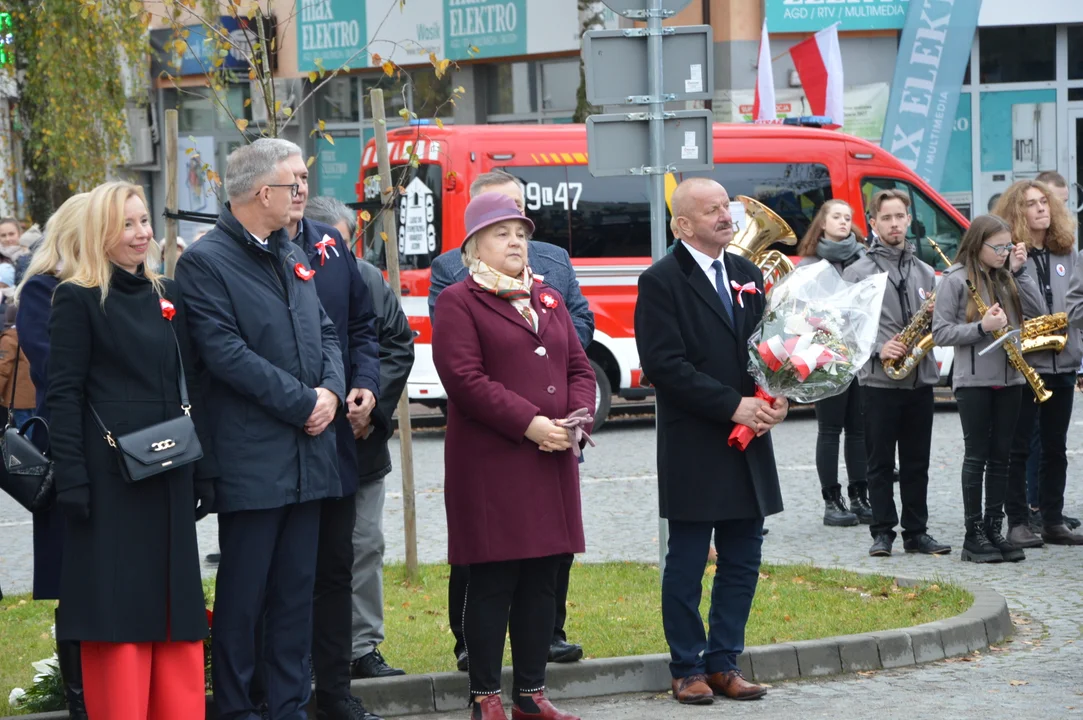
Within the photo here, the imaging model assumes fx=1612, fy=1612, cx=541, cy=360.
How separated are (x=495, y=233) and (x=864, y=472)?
5535mm

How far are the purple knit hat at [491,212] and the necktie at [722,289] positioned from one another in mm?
892

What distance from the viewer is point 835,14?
2239 cm

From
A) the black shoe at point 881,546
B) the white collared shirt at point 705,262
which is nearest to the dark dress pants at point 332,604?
the white collared shirt at point 705,262

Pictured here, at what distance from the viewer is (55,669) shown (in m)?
6.29

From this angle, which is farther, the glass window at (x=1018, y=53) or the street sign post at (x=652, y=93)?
the glass window at (x=1018, y=53)

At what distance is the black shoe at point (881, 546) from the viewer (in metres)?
9.61

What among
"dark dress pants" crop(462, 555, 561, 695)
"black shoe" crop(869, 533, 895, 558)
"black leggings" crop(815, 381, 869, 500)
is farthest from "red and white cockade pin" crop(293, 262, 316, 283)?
"black leggings" crop(815, 381, 869, 500)

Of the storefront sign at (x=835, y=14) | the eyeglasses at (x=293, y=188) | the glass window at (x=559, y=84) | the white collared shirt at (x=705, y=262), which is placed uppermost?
the storefront sign at (x=835, y=14)

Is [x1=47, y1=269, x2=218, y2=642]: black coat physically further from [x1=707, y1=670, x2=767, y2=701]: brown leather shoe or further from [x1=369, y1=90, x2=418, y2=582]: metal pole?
[x1=369, y1=90, x2=418, y2=582]: metal pole

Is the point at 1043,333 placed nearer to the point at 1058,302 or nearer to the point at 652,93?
the point at 1058,302

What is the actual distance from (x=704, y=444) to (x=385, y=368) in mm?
1317

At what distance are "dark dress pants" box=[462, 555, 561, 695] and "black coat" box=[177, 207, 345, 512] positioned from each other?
2.32 feet

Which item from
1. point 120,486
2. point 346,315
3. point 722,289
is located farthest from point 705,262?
point 120,486

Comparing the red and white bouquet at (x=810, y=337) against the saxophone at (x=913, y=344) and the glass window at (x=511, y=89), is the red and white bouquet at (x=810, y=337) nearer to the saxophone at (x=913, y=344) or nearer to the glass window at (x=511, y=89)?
the saxophone at (x=913, y=344)
